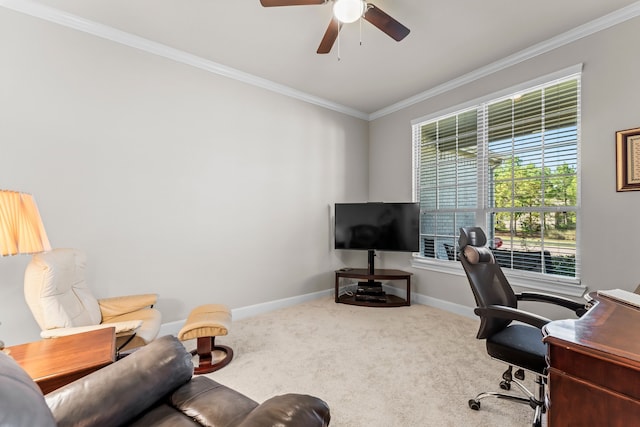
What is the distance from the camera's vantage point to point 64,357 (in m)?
1.44

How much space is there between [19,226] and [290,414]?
1649mm

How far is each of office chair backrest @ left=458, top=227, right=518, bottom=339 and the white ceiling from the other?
74.6 inches

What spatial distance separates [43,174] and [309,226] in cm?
283

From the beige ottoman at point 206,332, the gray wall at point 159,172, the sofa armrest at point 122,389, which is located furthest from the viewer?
the gray wall at point 159,172

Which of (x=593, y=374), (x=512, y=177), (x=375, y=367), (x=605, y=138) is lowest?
(x=375, y=367)

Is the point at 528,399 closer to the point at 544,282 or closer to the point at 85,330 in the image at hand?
the point at 544,282

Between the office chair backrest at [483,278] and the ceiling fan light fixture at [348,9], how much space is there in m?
1.70

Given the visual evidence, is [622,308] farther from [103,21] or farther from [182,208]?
[103,21]

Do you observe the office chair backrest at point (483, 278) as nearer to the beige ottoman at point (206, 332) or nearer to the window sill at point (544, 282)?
the window sill at point (544, 282)

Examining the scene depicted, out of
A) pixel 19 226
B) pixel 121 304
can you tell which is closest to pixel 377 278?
pixel 121 304

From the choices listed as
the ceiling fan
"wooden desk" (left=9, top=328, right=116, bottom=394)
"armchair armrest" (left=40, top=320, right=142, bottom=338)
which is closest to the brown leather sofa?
"wooden desk" (left=9, top=328, right=116, bottom=394)

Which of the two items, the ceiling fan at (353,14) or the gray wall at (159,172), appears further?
the gray wall at (159,172)

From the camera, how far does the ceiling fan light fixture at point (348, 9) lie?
1.88m

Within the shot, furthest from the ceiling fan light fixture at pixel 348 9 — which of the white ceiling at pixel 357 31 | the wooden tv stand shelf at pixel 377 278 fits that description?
the wooden tv stand shelf at pixel 377 278
